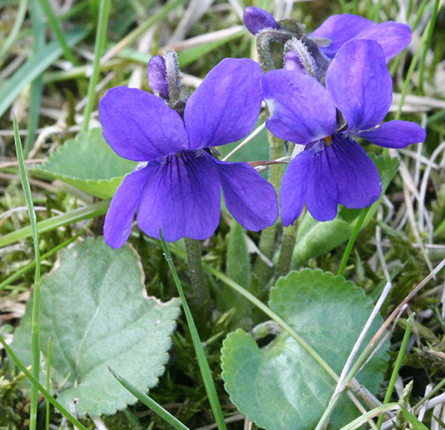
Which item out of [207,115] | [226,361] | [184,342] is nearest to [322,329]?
[226,361]

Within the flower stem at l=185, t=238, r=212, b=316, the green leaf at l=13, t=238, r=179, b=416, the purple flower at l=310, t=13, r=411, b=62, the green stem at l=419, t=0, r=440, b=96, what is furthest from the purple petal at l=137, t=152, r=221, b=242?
the green stem at l=419, t=0, r=440, b=96

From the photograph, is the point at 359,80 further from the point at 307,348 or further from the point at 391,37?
the point at 307,348

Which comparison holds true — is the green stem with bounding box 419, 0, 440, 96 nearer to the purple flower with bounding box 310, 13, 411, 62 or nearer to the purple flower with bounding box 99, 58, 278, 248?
the purple flower with bounding box 310, 13, 411, 62

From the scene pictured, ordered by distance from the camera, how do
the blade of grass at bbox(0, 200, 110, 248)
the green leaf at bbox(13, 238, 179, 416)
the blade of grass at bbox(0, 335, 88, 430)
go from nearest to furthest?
the blade of grass at bbox(0, 335, 88, 430), the green leaf at bbox(13, 238, 179, 416), the blade of grass at bbox(0, 200, 110, 248)

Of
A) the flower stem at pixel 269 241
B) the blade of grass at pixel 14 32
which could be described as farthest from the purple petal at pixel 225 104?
the blade of grass at pixel 14 32

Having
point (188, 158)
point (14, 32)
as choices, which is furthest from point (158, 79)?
point (14, 32)

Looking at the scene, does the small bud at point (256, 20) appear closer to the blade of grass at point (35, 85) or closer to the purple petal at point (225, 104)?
the purple petal at point (225, 104)
